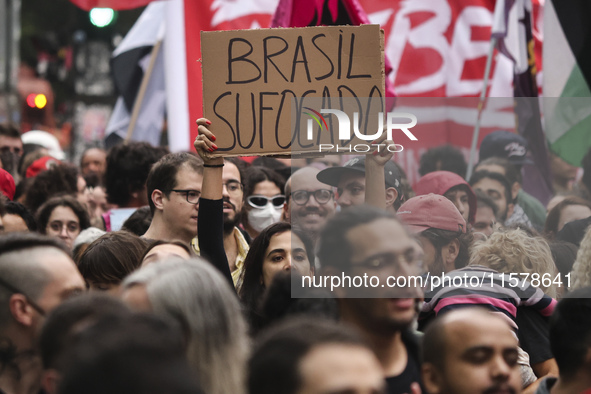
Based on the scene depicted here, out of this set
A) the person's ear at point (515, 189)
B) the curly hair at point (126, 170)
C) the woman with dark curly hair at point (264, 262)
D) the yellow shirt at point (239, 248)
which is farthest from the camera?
the curly hair at point (126, 170)

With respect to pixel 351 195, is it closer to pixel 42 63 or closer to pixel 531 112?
pixel 531 112

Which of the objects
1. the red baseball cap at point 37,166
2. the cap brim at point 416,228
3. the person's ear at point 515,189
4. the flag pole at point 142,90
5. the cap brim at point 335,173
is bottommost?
the red baseball cap at point 37,166

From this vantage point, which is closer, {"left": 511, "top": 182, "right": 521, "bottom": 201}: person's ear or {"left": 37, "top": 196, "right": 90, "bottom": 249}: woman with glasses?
{"left": 511, "top": 182, "right": 521, "bottom": 201}: person's ear

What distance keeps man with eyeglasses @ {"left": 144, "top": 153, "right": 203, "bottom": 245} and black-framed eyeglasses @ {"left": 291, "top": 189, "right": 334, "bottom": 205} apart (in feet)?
3.83

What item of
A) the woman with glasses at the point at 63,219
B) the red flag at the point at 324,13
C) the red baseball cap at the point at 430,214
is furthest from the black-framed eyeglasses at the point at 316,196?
the woman with glasses at the point at 63,219

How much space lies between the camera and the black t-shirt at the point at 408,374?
2975mm

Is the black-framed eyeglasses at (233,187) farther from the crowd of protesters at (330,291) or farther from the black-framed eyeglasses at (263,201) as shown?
the black-framed eyeglasses at (263,201)

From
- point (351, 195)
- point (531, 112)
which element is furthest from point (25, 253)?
point (531, 112)

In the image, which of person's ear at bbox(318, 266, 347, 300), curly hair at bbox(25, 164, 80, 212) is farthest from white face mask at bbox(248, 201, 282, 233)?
person's ear at bbox(318, 266, 347, 300)

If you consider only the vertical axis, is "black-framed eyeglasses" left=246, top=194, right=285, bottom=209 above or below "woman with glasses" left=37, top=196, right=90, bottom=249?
above

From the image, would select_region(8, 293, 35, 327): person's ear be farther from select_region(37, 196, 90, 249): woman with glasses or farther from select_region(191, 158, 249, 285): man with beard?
select_region(37, 196, 90, 249): woman with glasses

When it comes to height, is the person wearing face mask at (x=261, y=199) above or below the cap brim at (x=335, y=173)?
below

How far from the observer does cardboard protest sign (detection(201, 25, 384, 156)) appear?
13.4ft

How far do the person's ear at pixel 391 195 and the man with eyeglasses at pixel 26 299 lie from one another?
1345mm
